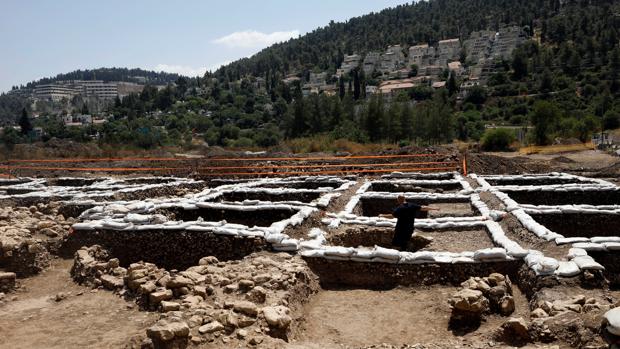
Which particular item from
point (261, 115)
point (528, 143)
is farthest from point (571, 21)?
point (528, 143)

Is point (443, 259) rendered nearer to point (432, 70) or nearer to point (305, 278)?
point (305, 278)

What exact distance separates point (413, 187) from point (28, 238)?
11323 millimetres

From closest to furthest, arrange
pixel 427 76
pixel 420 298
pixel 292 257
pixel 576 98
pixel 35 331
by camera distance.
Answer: pixel 35 331 < pixel 420 298 < pixel 292 257 < pixel 576 98 < pixel 427 76

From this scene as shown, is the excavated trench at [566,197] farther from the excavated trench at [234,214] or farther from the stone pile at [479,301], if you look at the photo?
the stone pile at [479,301]

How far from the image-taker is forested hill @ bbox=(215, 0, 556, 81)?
152 meters

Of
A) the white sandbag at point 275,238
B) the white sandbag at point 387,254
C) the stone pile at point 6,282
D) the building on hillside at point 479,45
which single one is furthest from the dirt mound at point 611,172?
the building on hillside at point 479,45

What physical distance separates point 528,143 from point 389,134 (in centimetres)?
1300

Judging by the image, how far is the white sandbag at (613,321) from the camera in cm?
457

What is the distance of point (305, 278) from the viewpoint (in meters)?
7.96

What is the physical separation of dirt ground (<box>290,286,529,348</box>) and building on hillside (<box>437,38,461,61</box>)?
148919 millimetres

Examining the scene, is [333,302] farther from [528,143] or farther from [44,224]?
[528,143]

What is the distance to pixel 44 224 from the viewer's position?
10867 millimetres

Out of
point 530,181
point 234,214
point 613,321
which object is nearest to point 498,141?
point 530,181

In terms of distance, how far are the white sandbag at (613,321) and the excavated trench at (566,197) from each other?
10.3m
